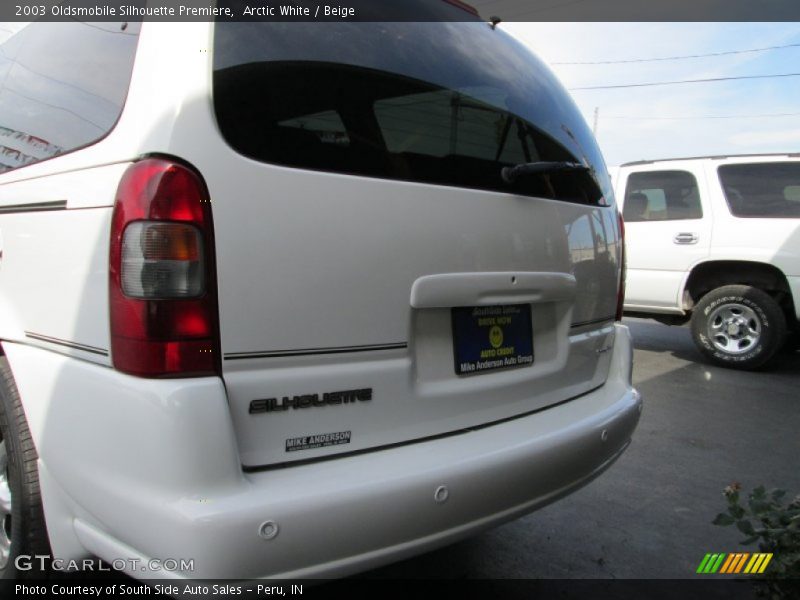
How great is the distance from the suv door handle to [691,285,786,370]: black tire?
57 centimetres

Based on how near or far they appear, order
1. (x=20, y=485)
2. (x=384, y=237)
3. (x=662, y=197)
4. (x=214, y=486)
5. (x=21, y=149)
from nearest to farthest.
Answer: (x=214, y=486)
(x=384, y=237)
(x=20, y=485)
(x=21, y=149)
(x=662, y=197)

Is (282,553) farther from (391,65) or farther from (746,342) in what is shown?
(746,342)

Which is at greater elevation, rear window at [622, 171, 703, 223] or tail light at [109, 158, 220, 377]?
rear window at [622, 171, 703, 223]

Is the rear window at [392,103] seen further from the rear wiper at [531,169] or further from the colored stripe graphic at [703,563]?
the colored stripe graphic at [703,563]

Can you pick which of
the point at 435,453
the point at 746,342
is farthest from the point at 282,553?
the point at 746,342

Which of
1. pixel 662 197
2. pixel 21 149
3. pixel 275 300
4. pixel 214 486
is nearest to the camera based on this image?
pixel 214 486

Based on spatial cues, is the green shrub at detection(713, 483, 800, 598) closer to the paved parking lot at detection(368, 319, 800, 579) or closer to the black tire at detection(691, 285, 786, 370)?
the paved parking lot at detection(368, 319, 800, 579)

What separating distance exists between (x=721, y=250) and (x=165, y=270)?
20.2ft

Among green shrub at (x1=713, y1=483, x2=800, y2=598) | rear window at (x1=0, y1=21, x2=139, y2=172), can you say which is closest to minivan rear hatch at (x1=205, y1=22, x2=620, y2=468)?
rear window at (x1=0, y1=21, x2=139, y2=172)

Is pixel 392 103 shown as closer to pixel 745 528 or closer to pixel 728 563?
pixel 745 528

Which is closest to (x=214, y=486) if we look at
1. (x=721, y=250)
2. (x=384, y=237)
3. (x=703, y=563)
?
(x=384, y=237)

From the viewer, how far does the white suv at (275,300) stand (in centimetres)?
136

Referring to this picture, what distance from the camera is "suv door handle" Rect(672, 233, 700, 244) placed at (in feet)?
20.9

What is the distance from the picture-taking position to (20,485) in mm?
1775
